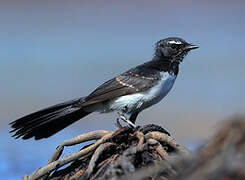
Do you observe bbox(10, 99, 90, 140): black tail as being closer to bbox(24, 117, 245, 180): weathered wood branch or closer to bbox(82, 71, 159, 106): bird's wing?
bbox(82, 71, 159, 106): bird's wing

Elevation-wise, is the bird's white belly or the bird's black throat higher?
the bird's black throat

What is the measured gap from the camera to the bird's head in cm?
683

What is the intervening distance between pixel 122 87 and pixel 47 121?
1543 millimetres

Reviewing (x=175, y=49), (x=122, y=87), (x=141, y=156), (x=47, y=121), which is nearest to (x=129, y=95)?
(x=122, y=87)

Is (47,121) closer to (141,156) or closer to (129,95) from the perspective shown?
(129,95)

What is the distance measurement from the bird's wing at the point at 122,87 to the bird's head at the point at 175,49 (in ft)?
2.68

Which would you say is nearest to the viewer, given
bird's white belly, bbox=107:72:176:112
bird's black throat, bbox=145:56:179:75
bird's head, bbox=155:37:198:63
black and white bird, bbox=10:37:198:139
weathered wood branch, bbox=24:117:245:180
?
weathered wood branch, bbox=24:117:245:180

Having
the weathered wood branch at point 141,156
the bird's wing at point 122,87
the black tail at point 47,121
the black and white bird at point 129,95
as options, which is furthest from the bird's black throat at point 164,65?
the weathered wood branch at point 141,156

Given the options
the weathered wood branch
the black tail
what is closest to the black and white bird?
the black tail

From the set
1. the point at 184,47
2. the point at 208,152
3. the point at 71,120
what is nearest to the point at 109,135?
the point at 208,152

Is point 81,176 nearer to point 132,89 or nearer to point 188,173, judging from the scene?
point 188,173

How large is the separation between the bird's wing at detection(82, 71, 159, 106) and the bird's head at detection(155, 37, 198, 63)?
82 cm

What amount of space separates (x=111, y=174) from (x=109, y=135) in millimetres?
428

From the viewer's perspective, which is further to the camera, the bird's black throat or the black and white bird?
the bird's black throat
